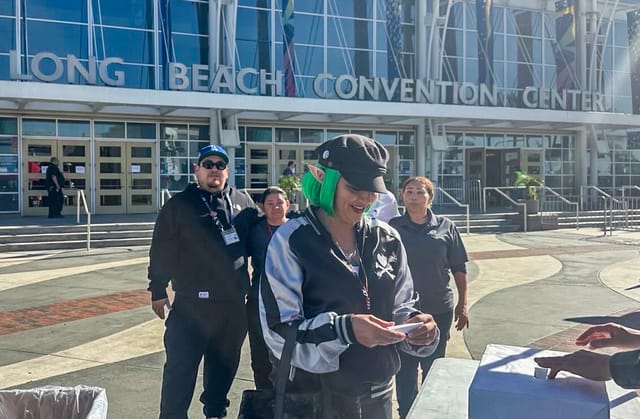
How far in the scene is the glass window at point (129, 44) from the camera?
18.8 metres

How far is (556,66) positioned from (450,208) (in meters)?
8.92

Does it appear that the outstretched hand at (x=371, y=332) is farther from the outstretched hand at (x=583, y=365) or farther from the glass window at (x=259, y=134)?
the glass window at (x=259, y=134)

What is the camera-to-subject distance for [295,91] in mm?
20406

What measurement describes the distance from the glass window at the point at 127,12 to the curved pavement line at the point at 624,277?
16136 mm

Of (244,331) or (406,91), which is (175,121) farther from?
(244,331)

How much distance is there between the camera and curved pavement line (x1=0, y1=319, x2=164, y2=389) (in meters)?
4.72

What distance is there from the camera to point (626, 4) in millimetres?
25406

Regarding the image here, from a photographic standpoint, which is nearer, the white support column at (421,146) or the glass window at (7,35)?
the glass window at (7,35)

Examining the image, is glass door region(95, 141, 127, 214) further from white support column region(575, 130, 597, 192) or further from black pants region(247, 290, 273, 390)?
white support column region(575, 130, 597, 192)

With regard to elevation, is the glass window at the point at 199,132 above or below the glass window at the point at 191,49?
below

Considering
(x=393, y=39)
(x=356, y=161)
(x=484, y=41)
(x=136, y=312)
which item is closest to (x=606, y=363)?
(x=356, y=161)

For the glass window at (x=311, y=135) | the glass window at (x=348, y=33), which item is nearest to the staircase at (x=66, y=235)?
the glass window at (x=311, y=135)

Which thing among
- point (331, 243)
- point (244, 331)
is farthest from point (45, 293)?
point (331, 243)

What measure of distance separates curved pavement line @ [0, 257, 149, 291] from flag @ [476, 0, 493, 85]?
647 inches
